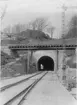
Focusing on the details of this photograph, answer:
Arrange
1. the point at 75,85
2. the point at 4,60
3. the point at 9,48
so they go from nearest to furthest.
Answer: the point at 75,85
the point at 4,60
the point at 9,48

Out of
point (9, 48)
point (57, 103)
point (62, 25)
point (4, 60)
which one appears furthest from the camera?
point (9, 48)

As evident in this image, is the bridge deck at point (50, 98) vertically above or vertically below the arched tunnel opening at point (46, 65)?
below

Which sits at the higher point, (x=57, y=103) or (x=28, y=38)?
(x=28, y=38)

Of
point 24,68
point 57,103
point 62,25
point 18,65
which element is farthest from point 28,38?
point 57,103

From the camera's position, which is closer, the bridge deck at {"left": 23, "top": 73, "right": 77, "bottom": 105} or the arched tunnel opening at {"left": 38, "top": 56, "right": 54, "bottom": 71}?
the bridge deck at {"left": 23, "top": 73, "right": 77, "bottom": 105}

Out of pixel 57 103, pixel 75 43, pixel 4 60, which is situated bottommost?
pixel 57 103

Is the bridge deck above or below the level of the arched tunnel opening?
below

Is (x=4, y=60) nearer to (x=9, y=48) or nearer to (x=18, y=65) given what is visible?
(x=18, y=65)

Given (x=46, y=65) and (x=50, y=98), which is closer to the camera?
(x=50, y=98)

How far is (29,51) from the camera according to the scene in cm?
5928

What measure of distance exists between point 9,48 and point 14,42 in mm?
5633

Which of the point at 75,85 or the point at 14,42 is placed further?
the point at 14,42

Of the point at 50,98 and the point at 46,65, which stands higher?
the point at 46,65

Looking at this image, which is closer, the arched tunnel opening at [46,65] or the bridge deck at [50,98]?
the bridge deck at [50,98]
